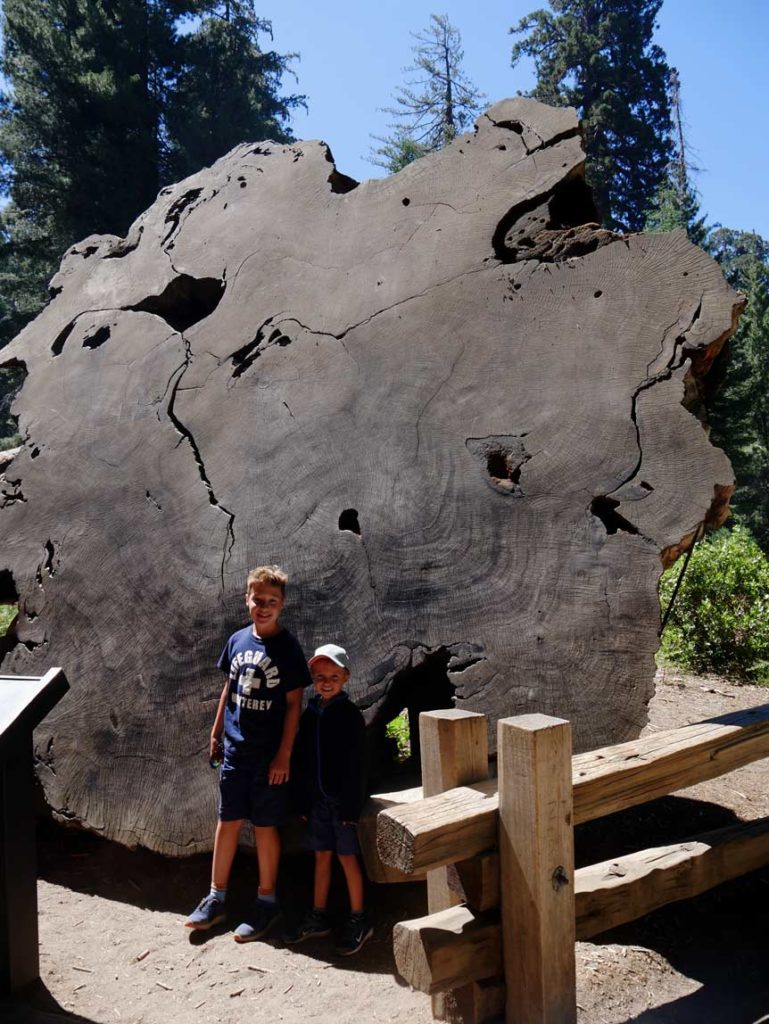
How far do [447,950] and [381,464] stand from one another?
1.48 meters

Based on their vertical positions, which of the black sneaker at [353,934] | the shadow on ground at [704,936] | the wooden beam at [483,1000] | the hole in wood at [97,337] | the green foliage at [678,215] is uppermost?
the green foliage at [678,215]

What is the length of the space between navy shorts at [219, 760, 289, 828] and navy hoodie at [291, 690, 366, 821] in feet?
0.27

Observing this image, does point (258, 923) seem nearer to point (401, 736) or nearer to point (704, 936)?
point (704, 936)

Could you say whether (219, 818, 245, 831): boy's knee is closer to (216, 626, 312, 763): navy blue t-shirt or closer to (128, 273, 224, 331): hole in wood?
(216, 626, 312, 763): navy blue t-shirt

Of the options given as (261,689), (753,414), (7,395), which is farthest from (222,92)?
(261,689)

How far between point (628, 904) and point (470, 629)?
2.69ft

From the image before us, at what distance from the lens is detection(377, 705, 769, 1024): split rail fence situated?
6.29 ft

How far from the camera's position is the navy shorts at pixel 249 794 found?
8.50ft

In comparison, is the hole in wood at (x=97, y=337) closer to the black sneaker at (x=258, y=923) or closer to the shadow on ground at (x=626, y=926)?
the shadow on ground at (x=626, y=926)

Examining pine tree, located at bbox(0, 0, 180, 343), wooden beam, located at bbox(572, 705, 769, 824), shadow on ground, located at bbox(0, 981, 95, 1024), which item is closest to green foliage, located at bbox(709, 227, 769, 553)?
pine tree, located at bbox(0, 0, 180, 343)

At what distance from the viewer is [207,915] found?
2.69m

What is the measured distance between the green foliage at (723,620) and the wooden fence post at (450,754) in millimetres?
4846

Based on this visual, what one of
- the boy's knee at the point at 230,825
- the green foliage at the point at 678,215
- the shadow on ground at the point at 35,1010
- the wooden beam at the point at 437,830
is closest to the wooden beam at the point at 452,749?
the wooden beam at the point at 437,830

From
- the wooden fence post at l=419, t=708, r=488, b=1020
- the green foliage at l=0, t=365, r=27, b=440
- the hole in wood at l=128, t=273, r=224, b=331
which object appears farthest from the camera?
the green foliage at l=0, t=365, r=27, b=440
